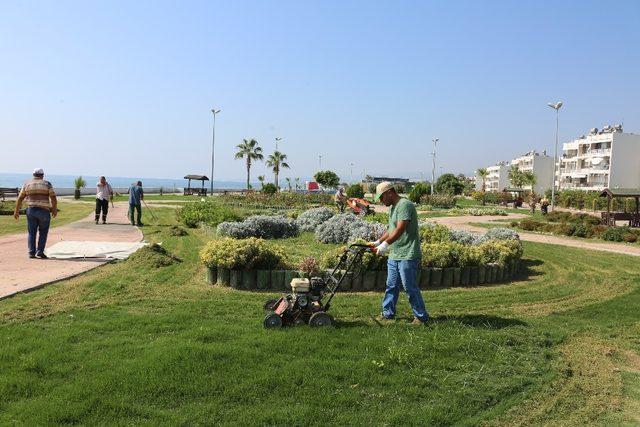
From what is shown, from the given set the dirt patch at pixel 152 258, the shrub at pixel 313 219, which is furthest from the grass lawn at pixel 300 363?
the shrub at pixel 313 219

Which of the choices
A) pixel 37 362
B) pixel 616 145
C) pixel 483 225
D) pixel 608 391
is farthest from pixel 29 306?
pixel 616 145

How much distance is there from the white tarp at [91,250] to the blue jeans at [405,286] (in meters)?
6.29

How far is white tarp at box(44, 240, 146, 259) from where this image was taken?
10.4 m

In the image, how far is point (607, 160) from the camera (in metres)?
75.8

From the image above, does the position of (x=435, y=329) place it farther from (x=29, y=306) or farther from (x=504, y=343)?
(x=29, y=306)

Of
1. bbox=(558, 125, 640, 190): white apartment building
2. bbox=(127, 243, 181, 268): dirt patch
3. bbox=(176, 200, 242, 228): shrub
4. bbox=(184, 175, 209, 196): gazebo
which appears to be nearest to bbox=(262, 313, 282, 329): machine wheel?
bbox=(127, 243, 181, 268): dirt patch

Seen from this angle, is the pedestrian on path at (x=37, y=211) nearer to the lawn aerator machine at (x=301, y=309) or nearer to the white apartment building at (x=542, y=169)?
the lawn aerator machine at (x=301, y=309)

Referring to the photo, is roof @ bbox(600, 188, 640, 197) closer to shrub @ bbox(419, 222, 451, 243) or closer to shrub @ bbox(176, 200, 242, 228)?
shrub @ bbox(419, 222, 451, 243)

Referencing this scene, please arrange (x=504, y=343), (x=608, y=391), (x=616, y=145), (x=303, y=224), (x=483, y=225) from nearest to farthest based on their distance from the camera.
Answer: (x=608, y=391) < (x=504, y=343) < (x=303, y=224) < (x=483, y=225) < (x=616, y=145)

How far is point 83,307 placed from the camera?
6453mm

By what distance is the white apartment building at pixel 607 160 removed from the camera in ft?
245

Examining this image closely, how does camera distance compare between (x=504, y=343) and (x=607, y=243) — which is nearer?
(x=504, y=343)

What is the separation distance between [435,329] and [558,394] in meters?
1.59

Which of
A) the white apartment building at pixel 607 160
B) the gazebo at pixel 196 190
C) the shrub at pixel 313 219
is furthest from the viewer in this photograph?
the white apartment building at pixel 607 160
